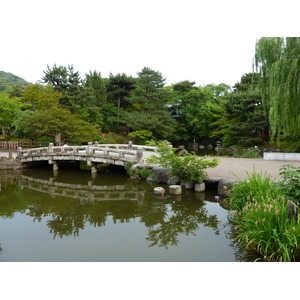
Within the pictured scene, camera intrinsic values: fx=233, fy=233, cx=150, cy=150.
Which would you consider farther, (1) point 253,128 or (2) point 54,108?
(1) point 253,128

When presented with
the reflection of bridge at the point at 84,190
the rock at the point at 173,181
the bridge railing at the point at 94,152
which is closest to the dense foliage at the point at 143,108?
the bridge railing at the point at 94,152

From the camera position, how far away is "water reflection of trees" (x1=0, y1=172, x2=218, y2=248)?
218 inches

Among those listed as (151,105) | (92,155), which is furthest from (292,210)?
(151,105)

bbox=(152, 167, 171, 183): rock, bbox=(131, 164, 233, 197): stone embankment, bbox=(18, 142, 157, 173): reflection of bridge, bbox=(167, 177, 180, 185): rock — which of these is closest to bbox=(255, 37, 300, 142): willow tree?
bbox=(131, 164, 233, 197): stone embankment

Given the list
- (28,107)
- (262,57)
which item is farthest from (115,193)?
(28,107)

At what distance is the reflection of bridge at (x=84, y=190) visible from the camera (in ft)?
27.7

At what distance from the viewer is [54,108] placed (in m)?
16.9

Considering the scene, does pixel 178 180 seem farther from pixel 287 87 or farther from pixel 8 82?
pixel 8 82

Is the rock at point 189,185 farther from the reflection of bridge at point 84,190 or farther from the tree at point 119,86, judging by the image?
the tree at point 119,86

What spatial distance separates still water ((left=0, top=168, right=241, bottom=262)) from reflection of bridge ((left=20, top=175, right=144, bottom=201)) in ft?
Result: 0.12

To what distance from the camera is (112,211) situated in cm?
692

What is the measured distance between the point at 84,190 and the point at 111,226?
13.7 feet

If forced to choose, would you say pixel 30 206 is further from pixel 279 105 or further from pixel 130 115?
pixel 130 115

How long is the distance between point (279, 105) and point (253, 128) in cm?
1224
